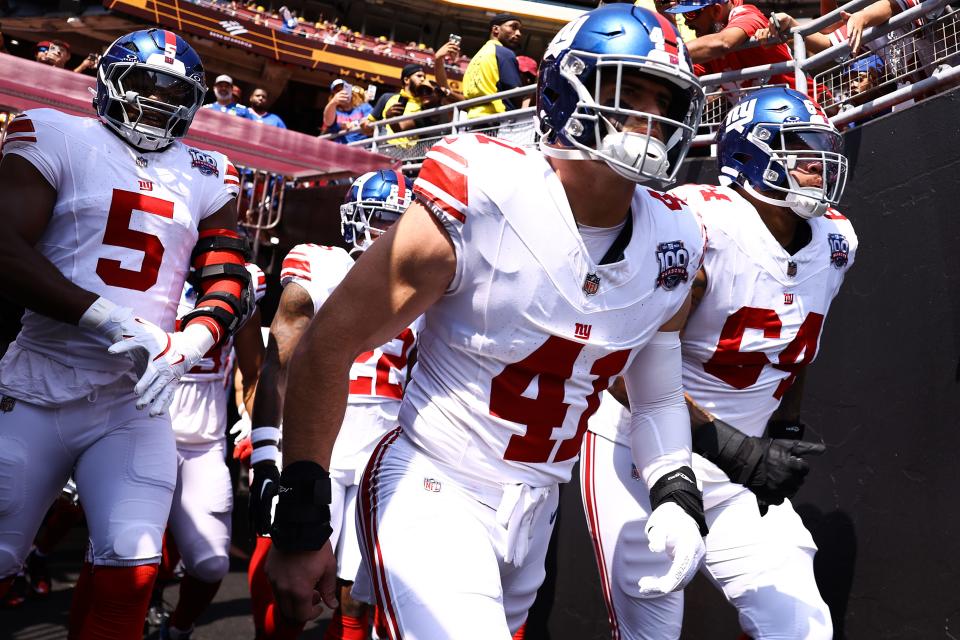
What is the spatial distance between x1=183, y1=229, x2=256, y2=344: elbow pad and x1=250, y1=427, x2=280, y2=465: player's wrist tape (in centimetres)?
57

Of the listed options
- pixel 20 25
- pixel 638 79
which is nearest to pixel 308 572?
pixel 638 79

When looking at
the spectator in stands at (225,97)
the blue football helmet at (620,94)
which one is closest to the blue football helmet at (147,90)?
the blue football helmet at (620,94)

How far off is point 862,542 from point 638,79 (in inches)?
99.8

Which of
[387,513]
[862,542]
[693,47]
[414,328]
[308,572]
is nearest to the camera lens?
[308,572]

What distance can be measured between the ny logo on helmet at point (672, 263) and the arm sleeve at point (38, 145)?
2114mm

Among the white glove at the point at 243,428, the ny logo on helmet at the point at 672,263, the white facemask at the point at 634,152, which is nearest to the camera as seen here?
the white facemask at the point at 634,152

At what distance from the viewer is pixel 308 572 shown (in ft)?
6.37

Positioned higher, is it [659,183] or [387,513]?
[659,183]

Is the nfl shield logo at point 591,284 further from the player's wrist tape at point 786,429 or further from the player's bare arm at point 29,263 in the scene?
the player's wrist tape at point 786,429

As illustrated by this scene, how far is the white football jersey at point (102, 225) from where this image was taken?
10.5 feet

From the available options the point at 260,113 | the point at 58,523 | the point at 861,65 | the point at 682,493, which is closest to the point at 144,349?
the point at 682,493

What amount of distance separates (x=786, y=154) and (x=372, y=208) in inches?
90.9

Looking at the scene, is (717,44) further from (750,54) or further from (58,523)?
(58,523)

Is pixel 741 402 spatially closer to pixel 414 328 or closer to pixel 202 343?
pixel 414 328
